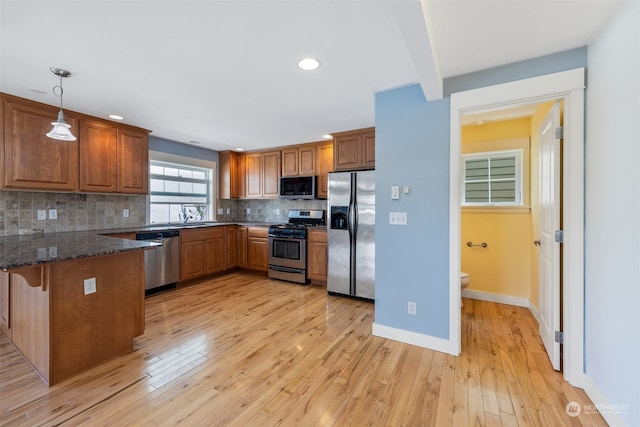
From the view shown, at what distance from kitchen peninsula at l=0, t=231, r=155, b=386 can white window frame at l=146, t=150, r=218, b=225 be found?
2.23 metres

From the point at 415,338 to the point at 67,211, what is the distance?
4.21 meters

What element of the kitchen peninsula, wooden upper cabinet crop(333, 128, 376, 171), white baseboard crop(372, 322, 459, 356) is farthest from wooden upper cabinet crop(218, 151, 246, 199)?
white baseboard crop(372, 322, 459, 356)

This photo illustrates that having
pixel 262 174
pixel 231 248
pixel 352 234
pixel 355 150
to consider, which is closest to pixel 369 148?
pixel 355 150

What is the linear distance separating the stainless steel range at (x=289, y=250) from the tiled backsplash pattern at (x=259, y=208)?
64 cm

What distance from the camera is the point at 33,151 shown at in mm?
2814

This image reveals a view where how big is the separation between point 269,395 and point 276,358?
419mm

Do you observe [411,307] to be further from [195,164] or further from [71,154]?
[195,164]

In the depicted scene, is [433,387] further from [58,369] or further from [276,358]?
[58,369]

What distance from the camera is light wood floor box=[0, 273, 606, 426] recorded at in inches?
61.7

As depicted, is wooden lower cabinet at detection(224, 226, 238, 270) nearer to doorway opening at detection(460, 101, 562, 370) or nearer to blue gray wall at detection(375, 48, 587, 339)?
blue gray wall at detection(375, 48, 587, 339)

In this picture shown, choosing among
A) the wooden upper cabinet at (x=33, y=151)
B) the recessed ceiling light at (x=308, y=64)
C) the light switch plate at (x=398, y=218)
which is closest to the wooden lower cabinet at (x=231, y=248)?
the wooden upper cabinet at (x=33, y=151)

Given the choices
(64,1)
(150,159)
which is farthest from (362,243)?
(150,159)

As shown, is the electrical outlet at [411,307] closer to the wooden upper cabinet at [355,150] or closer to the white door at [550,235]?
the white door at [550,235]

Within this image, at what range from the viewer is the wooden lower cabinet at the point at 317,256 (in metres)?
4.10
